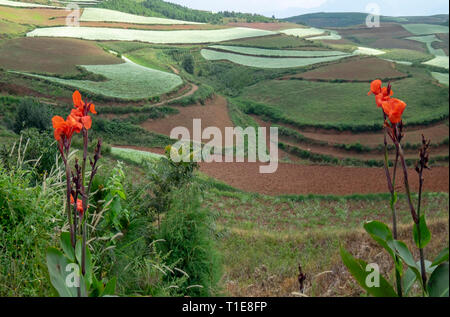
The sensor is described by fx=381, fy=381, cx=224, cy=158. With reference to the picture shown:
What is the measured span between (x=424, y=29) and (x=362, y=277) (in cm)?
1345

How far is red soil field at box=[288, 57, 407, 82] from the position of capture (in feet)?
32.5

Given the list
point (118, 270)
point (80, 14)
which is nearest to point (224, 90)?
point (80, 14)

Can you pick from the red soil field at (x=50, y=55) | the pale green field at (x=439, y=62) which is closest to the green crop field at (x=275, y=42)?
the red soil field at (x=50, y=55)

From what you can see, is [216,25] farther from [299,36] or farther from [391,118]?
[391,118]

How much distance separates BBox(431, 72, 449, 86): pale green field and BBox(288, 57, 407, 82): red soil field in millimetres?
1343

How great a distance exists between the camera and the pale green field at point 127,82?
177 inches

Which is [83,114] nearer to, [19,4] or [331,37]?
[19,4]

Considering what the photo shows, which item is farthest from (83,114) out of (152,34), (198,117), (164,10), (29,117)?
(152,34)

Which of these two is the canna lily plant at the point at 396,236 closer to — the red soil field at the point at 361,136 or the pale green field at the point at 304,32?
the red soil field at the point at 361,136

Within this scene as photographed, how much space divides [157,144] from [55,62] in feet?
4.94

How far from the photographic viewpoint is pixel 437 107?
31.7 ft

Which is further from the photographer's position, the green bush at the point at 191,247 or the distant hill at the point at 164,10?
the distant hill at the point at 164,10

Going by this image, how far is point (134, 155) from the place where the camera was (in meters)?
4.56

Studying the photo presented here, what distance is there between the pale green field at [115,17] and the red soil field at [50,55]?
313 millimetres
